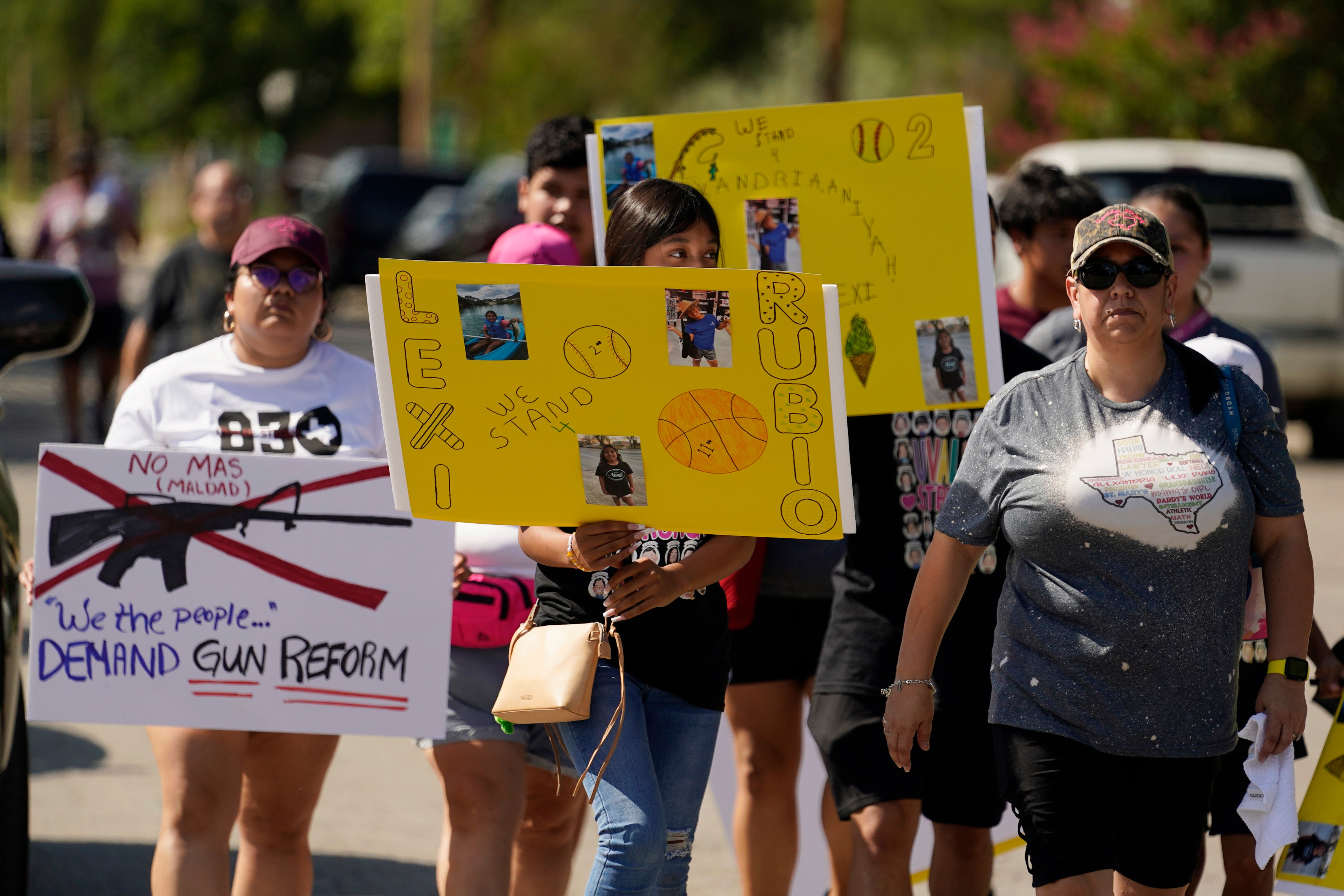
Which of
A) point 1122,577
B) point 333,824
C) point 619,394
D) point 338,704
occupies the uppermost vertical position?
point 619,394

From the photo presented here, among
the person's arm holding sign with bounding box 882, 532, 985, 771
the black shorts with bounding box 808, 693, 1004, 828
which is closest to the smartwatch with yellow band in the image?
the person's arm holding sign with bounding box 882, 532, 985, 771

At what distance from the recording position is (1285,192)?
13.1 m

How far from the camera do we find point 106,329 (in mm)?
11922

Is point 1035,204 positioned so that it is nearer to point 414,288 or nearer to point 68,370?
point 414,288

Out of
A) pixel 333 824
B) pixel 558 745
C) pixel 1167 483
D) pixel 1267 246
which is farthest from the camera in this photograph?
pixel 1267 246

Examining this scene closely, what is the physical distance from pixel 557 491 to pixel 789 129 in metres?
1.28

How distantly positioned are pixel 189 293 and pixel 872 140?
4.50 metres

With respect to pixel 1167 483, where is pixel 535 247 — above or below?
above

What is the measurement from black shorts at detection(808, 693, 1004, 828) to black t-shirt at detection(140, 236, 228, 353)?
452 cm

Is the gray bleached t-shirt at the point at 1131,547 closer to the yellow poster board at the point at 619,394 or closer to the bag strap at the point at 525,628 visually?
the yellow poster board at the point at 619,394

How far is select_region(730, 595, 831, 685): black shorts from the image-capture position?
4.59 metres

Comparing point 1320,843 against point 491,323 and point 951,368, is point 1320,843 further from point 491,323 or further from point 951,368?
point 491,323

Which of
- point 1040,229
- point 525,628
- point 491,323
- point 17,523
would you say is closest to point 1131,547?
point 525,628

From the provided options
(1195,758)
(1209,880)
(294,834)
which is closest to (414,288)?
(294,834)
